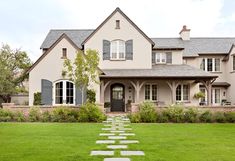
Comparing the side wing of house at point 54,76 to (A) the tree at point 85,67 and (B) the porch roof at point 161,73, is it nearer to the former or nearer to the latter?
(B) the porch roof at point 161,73

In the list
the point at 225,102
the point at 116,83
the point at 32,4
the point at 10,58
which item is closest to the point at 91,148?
the point at 32,4

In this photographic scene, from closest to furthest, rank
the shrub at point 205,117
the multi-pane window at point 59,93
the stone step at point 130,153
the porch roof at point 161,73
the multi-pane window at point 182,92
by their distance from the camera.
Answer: the stone step at point 130,153 < the shrub at point 205,117 < the multi-pane window at point 59,93 < the porch roof at point 161,73 < the multi-pane window at point 182,92

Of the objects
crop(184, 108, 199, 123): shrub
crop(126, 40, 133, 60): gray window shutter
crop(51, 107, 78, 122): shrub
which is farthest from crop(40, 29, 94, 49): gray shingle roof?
crop(184, 108, 199, 123): shrub

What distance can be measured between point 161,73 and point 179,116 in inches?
308

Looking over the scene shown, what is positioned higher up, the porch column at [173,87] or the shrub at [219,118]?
the porch column at [173,87]

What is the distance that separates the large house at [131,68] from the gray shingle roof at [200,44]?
93mm

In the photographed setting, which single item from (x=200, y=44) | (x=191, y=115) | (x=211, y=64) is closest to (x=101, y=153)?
(x=191, y=115)

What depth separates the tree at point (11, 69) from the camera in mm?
33781

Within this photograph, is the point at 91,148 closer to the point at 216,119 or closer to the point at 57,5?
the point at 216,119

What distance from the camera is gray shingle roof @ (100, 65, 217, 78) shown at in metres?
26.0

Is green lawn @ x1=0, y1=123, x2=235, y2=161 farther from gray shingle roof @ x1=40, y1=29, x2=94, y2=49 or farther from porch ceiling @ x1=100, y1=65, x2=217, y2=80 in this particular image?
gray shingle roof @ x1=40, y1=29, x2=94, y2=49

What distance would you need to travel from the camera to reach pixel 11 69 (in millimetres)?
36531

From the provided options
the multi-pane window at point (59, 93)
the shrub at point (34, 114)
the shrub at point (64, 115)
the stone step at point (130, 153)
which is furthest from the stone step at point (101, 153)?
the multi-pane window at point (59, 93)

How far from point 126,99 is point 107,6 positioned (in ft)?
27.0
